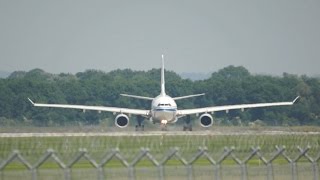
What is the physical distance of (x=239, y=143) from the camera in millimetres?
57188

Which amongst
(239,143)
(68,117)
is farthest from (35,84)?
(239,143)

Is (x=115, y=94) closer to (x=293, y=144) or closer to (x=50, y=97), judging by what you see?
(x=50, y=97)

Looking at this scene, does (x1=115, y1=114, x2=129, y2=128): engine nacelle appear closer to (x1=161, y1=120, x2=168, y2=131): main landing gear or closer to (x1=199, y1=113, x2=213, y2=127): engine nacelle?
(x1=161, y1=120, x2=168, y2=131): main landing gear

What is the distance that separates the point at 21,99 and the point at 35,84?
272 inches

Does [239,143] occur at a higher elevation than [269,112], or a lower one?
lower

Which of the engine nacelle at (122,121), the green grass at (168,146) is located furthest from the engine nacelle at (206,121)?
the green grass at (168,146)

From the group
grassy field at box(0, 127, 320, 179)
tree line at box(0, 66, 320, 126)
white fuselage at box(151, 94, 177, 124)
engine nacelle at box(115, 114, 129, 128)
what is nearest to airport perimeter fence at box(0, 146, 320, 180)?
grassy field at box(0, 127, 320, 179)

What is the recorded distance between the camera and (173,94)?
151 meters

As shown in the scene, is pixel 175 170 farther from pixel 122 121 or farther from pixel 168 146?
pixel 122 121

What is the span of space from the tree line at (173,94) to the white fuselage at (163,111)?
23963 mm

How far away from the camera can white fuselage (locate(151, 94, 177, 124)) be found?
302 ft

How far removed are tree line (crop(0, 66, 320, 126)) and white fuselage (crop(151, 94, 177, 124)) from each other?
23963 mm

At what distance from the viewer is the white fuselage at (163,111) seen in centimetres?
9212

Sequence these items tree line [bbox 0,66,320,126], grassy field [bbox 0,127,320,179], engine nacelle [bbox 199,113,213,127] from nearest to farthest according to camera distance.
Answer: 1. grassy field [bbox 0,127,320,179]
2. engine nacelle [bbox 199,113,213,127]
3. tree line [bbox 0,66,320,126]
